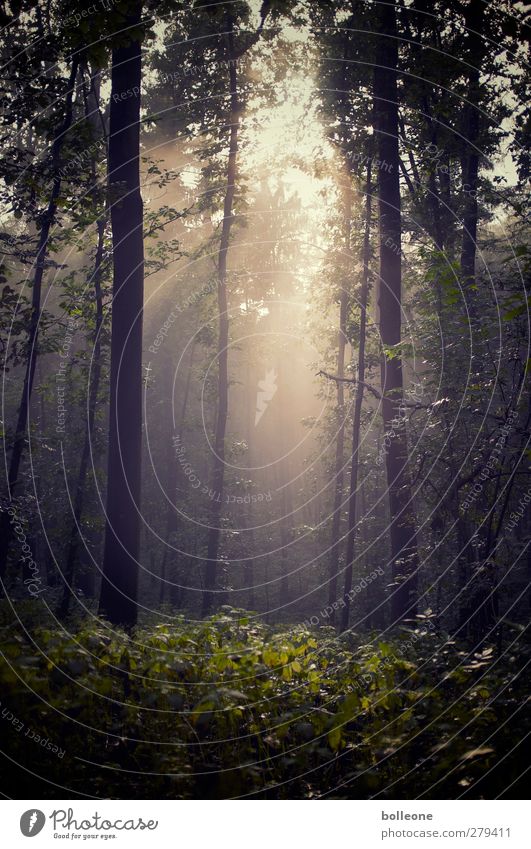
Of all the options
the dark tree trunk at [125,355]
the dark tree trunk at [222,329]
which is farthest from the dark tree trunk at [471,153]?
the dark tree trunk at [125,355]

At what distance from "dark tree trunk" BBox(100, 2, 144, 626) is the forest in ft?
0.13

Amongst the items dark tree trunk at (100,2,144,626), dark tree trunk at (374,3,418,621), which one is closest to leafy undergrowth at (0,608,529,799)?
dark tree trunk at (100,2,144,626)

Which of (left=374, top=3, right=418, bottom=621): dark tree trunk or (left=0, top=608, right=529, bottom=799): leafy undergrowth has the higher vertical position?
(left=374, top=3, right=418, bottom=621): dark tree trunk

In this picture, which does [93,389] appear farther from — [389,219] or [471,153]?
[471,153]

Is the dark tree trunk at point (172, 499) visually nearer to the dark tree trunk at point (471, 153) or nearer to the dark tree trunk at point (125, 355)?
the dark tree trunk at point (471, 153)

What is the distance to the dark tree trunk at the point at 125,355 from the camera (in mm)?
8781

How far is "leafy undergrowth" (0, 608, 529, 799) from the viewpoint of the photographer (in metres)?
4.64

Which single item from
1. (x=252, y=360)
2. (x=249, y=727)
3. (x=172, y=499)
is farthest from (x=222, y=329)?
(x=249, y=727)

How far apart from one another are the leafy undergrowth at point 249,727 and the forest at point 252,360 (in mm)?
26

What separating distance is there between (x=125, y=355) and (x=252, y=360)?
950 inches

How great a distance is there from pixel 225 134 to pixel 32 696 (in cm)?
1969

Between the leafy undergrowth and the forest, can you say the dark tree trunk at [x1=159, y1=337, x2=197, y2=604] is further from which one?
the leafy undergrowth

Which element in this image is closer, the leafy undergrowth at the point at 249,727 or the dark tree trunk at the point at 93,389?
the leafy undergrowth at the point at 249,727
